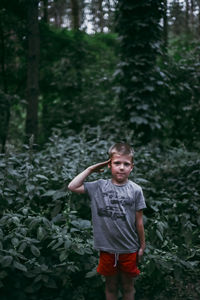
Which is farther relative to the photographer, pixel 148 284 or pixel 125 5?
pixel 125 5

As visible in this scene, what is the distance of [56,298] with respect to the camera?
300cm

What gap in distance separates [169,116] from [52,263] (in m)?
5.51

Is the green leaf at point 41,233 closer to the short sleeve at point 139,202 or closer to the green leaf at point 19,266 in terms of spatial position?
the green leaf at point 19,266

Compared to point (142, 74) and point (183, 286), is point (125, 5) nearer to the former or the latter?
point (142, 74)

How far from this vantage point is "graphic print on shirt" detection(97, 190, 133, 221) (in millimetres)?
2564

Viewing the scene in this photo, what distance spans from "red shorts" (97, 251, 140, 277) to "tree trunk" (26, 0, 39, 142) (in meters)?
4.27

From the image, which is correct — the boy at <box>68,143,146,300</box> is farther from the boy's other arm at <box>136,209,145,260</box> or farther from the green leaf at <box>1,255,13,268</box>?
the green leaf at <box>1,255,13,268</box>

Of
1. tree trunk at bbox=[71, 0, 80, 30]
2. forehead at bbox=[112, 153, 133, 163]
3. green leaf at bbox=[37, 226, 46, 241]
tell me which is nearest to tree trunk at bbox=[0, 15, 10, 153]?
green leaf at bbox=[37, 226, 46, 241]

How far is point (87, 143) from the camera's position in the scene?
17.4 ft

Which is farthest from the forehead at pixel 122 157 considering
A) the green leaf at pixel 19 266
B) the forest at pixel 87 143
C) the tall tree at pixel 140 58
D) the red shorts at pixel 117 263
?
the tall tree at pixel 140 58

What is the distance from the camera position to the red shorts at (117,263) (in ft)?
8.57

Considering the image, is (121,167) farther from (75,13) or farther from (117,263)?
(75,13)

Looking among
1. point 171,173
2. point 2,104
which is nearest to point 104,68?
point 2,104

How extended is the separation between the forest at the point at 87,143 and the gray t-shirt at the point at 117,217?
0.43 m
